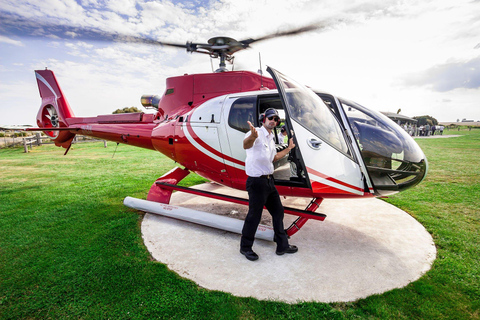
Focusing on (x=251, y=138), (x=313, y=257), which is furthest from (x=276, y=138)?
(x=313, y=257)

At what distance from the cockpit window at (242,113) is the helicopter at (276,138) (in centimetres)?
2

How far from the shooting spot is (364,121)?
360cm

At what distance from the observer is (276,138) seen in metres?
5.66

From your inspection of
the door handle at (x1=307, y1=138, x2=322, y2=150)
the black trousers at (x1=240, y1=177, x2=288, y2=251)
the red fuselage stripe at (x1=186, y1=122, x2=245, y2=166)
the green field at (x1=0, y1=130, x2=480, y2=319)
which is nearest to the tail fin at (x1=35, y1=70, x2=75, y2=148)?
the green field at (x1=0, y1=130, x2=480, y2=319)

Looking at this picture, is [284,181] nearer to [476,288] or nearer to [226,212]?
[226,212]

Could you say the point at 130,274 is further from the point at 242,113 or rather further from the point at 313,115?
the point at 313,115

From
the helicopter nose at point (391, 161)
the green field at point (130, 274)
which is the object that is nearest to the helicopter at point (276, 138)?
the helicopter nose at point (391, 161)

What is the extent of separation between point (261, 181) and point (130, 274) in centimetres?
208

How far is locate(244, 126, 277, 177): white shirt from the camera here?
3157 millimetres

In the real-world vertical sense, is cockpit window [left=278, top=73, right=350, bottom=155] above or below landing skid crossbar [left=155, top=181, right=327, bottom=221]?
above

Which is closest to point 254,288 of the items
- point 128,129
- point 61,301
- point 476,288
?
point 61,301

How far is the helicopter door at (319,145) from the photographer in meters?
3.28

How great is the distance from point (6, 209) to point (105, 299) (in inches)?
186

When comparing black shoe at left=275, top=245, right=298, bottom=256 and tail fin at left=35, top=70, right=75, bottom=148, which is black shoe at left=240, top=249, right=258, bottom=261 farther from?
tail fin at left=35, top=70, right=75, bottom=148
